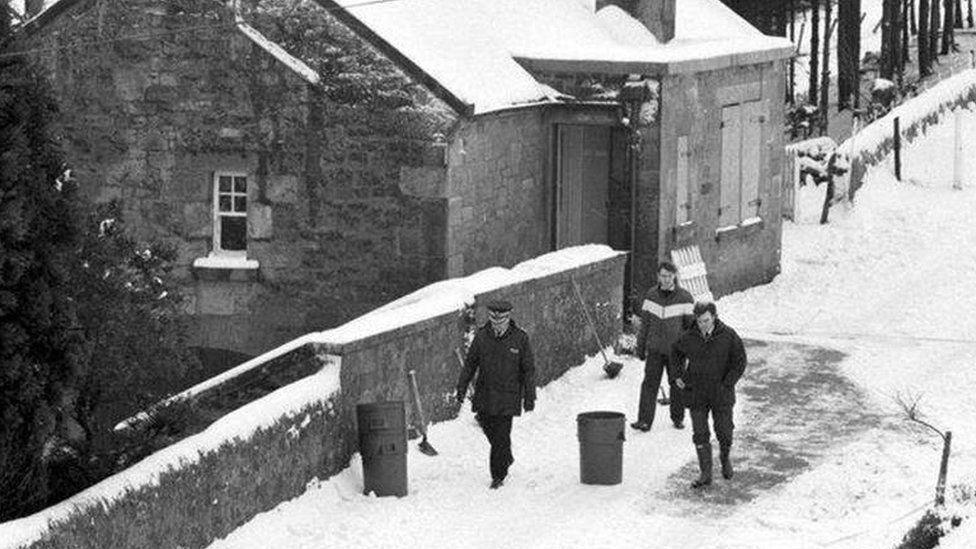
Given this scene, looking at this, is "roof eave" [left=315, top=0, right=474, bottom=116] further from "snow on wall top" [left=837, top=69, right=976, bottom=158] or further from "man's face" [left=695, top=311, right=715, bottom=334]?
"snow on wall top" [left=837, top=69, right=976, bottom=158]

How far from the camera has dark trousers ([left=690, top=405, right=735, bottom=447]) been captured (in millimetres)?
18125

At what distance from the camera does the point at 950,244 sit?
3403cm

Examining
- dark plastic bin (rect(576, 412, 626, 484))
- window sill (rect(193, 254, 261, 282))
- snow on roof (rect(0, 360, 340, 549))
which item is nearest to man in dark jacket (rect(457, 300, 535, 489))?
dark plastic bin (rect(576, 412, 626, 484))

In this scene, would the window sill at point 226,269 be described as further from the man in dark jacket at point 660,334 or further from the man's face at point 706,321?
the man's face at point 706,321

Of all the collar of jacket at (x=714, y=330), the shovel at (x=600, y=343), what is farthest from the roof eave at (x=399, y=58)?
the collar of jacket at (x=714, y=330)

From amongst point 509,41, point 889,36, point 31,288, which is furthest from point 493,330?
point 889,36

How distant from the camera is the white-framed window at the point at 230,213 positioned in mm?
25859

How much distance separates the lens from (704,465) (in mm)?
18156

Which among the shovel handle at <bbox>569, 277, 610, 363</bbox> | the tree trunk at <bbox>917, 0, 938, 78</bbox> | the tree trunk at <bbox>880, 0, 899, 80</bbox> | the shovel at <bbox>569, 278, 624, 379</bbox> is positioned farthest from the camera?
the tree trunk at <bbox>917, 0, 938, 78</bbox>

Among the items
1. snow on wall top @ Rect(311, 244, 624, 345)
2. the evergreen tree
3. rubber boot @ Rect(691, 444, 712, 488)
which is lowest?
rubber boot @ Rect(691, 444, 712, 488)

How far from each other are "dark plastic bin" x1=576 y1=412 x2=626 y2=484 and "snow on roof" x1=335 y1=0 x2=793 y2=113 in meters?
7.11

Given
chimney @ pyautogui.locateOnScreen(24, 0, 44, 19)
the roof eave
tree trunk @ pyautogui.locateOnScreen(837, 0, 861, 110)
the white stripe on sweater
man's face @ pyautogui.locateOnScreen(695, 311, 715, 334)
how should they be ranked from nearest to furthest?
man's face @ pyautogui.locateOnScreen(695, 311, 715, 334)
the white stripe on sweater
the roof eave
chimney @ pyautogui.locateOnScreen(24, 0, 44, 19)
tree trunk @ pyautogui.locateOnScreen(837, 0, 861, 110)

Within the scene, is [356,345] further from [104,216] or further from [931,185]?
[931,185]

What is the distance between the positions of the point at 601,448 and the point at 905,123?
25.5 metres
